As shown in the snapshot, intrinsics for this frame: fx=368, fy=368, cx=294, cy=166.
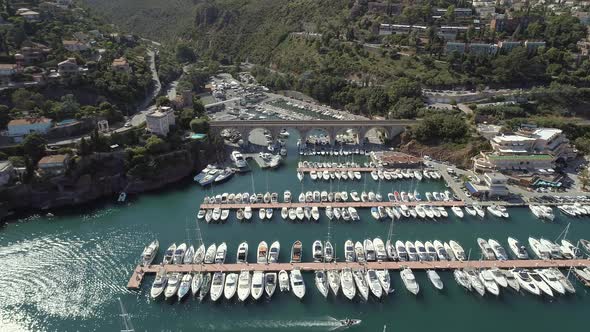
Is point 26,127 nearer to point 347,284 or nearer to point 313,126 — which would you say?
point 313,126

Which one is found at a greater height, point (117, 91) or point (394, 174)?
point (117, 91)

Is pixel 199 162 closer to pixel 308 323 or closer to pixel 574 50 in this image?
pixel 308 323

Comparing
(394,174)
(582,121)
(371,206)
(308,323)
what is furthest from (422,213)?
(582,121)

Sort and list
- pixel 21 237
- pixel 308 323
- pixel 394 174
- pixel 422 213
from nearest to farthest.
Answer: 1. pixel 308 323
2. pixel 21 237
3. pixel 422 213
4. pixel 394 174

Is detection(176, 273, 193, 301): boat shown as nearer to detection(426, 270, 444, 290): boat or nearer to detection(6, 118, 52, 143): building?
detection(426, 270, 444, 290): boat

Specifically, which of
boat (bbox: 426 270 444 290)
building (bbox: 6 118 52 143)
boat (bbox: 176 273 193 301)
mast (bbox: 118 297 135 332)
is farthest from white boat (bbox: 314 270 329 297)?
building (bbox: 6 118 52 143)

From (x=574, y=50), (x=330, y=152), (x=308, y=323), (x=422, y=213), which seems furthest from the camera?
(x=574, y=50)

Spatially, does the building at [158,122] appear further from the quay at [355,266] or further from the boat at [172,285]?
the boat at [172,285]
